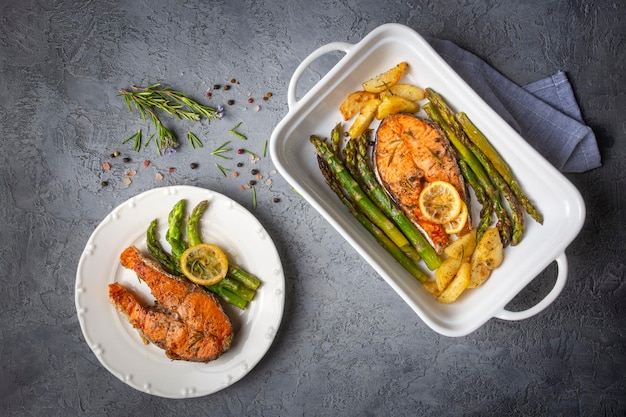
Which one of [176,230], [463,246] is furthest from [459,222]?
[176,230]

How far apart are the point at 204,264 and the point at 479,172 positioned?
1.71 meters

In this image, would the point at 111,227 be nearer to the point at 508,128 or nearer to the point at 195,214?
the point at 195,214

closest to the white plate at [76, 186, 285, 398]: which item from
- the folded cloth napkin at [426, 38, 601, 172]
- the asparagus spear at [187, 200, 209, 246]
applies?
the asparagus spear at [187, 200, 209, 246]

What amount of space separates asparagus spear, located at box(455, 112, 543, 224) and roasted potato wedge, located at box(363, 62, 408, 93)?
16.2 inches

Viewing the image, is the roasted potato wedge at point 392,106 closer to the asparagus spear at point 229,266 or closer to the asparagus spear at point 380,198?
the asparagus spear at point 380,198

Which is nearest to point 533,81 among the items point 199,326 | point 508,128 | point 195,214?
point 508,128

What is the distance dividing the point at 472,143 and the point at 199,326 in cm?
191

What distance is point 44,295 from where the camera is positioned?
11.9ft

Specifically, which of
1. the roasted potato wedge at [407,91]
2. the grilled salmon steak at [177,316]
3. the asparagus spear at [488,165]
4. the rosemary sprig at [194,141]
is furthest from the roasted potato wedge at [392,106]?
the grilled salmon steak at [177,316]

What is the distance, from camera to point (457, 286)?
10.5ft

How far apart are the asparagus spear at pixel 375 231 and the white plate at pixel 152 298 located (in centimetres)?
50

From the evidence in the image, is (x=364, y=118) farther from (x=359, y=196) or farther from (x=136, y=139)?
(x=136, y=139)

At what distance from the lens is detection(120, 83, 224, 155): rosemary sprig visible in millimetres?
3484

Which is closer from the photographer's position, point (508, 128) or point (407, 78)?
point (508, 128)
